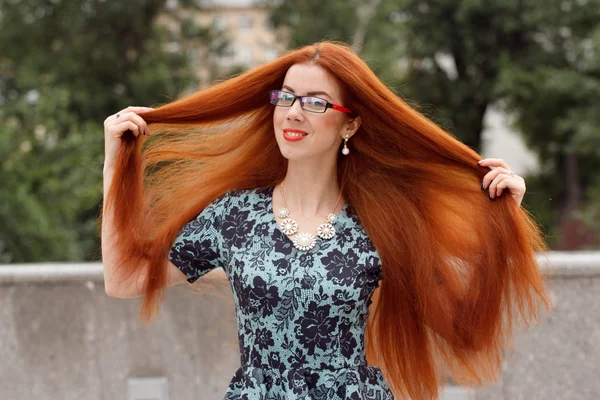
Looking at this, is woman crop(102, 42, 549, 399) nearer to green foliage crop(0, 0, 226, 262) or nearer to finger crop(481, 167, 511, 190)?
finger crop(481, 167, 511, 190)

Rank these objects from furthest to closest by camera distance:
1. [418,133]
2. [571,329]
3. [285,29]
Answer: [285,29] → [571,329] → [418,133]

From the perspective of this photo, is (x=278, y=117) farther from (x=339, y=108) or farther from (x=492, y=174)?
(x=492, y=174)

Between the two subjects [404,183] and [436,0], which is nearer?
[404,183]

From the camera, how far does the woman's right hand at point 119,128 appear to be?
2.41m

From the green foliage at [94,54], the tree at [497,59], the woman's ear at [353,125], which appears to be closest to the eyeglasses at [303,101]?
the woman's ear at [353,125]

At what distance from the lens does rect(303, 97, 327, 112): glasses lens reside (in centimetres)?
234

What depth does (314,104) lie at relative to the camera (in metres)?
2.34

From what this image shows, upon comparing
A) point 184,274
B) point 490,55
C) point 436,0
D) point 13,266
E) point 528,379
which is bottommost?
point 528,379

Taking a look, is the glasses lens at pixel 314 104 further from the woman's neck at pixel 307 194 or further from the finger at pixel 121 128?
the finger at pixel 121 128

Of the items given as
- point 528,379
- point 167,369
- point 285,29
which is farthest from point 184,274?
point 285,29

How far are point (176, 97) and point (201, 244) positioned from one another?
13.2m

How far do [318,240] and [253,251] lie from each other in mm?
202

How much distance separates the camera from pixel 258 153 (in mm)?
2643

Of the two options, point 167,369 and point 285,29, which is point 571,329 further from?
point 285,29
